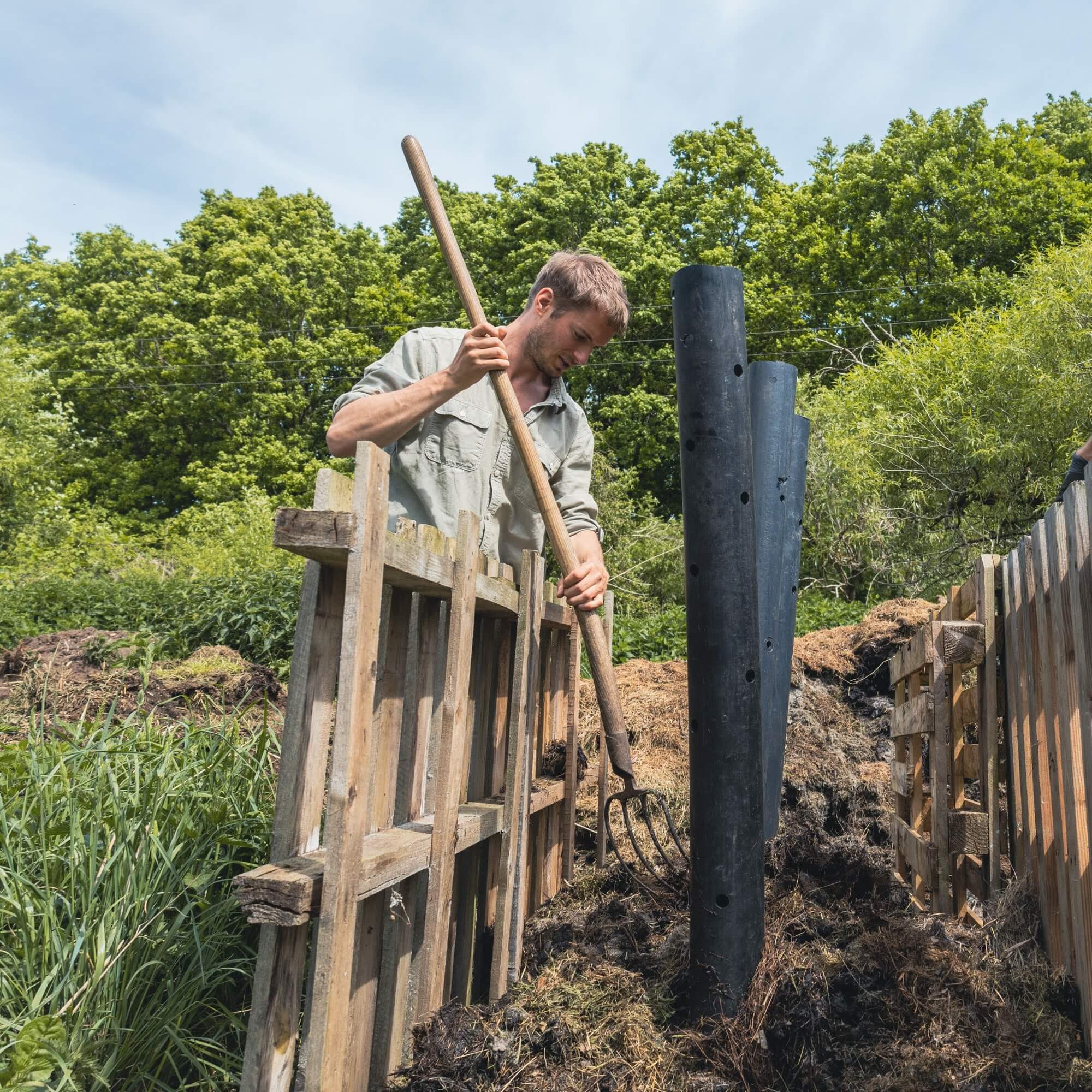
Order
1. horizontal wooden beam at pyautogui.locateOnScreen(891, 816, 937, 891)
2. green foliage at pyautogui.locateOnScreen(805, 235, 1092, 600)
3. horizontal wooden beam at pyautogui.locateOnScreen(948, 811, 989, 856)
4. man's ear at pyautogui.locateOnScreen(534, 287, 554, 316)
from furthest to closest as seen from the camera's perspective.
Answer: green foliage at pyautogui.locateOnScreen(805, 235, 1092, 600) < horizontal wooden beam at pyautogui.locateOnScreen(891, 816, 937, 891) < horizontal wooden beam at pyautogui.locateOnScreen(948, 811, 989, 856) < man's ear at pyautogui.locateOnScreen(534, 287, 554, 316)

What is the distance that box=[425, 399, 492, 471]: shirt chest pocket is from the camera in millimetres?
3010

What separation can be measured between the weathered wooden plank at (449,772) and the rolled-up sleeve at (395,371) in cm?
71

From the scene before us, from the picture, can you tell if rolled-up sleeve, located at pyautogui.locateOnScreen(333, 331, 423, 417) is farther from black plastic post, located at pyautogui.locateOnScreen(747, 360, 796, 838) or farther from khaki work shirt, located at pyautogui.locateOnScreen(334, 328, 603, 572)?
black plastic post, located at pyautogui.locateOnScreen(747, 360, 796, 838)

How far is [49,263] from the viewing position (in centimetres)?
3406

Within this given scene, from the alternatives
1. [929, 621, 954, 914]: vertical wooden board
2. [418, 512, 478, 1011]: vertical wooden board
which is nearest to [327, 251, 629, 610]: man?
[418, 512, 478, 1011]: vertical wooden board

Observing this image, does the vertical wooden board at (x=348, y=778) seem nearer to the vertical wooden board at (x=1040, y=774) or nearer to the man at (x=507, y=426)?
the man at (x=507, y=426)

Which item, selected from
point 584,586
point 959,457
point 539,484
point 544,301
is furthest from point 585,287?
point 959,457

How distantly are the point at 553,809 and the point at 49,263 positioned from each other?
3661cm

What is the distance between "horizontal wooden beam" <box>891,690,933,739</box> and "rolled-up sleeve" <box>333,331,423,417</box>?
91.0 inches

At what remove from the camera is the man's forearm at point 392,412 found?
2523 mm

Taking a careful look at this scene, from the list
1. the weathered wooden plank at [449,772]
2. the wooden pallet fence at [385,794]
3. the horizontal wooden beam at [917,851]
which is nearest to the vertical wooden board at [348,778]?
the wooden pallet fence at [385,794]

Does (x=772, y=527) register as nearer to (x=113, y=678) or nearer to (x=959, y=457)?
(x=113, y=678)

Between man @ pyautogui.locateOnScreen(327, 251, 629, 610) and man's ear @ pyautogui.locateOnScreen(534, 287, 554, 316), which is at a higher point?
man's ear @ pyautogui.locateOnScreen(534, 287, 554, 316)

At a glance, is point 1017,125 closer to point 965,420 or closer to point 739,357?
point 965,420
